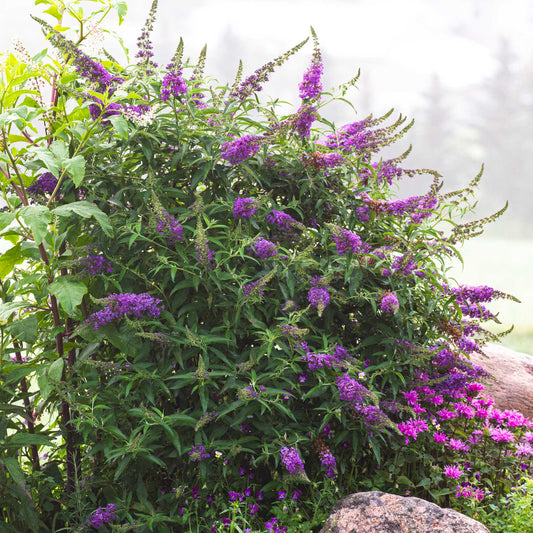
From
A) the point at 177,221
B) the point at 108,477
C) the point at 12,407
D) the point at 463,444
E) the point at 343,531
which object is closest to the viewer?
the point at 343,531

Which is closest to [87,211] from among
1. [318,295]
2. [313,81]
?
[318,295]

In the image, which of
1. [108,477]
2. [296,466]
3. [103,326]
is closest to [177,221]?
[103,326]

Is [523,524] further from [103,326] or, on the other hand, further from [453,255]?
[103,326]

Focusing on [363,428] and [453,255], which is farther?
[453,255]

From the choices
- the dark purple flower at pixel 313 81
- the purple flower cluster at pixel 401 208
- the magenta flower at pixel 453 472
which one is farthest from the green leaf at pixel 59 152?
the magenta flower at pixel 453 472

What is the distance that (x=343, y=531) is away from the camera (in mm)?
2723

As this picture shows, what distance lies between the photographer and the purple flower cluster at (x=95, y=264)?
2992 mm

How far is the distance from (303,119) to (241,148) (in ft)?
1.66

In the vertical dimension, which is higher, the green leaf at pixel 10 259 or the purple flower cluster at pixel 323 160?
the purple flower cluster at pixel 323 160

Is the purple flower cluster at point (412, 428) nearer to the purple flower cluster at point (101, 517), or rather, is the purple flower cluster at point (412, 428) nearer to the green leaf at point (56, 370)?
the purple flower cluster at point (101, 517)

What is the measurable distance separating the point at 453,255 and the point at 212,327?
1.40 m

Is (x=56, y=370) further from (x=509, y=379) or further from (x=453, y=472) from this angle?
(x=509, y=379)

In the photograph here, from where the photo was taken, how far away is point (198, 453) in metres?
2.80

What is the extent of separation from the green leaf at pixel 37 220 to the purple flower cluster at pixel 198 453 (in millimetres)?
1163
